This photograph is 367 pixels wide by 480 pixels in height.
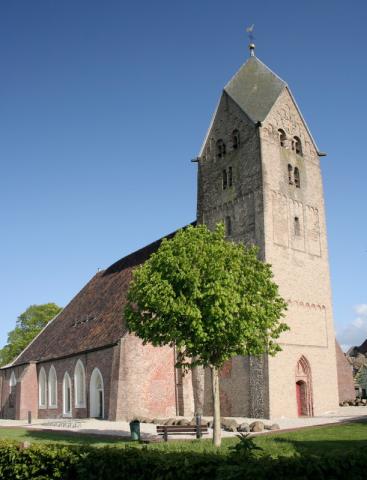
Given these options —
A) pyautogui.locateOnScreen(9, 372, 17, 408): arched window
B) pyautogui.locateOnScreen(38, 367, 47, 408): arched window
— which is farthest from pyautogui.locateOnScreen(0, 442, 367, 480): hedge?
pyautogui.locateOnScreen(9, 372, 17, 408): arched window

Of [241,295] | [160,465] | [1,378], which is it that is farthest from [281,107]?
[1,378]

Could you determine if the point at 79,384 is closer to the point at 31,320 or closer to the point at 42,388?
the point at 42,388

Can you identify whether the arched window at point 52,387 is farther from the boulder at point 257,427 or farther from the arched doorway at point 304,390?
the boulder at point 257,427

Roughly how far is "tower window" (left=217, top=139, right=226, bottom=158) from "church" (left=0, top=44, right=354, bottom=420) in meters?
0.09

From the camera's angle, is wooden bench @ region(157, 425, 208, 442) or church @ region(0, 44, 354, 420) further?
church @ region(0, 44, 354, 420)

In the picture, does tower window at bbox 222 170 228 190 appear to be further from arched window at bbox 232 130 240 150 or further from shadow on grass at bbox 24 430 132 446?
shadow on grass at bbox 24 430 132 446

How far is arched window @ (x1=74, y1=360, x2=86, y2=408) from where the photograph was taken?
4362cm

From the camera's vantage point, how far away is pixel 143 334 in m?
23.9

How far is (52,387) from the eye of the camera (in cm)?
4875

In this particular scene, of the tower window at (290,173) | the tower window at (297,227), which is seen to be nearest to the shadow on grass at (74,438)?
the tower window at (297,227)

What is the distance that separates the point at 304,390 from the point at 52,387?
74.7ft

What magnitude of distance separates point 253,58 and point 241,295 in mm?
28212

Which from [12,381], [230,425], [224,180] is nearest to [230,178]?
[224,180]

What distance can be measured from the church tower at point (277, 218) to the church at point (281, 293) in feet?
0.25
